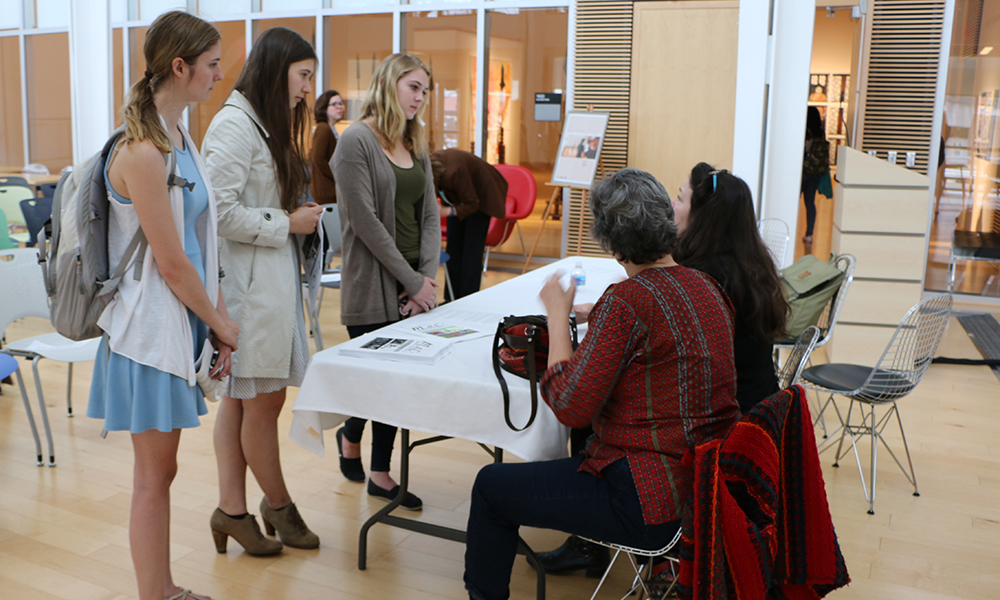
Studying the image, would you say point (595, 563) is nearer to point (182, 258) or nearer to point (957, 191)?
point (182, 258)

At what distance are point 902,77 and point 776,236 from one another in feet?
10.9

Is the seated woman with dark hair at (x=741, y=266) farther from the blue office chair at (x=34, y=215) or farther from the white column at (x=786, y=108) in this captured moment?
the blue office chair at (x=34, y=215)

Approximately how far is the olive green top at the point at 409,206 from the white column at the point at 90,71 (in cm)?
521

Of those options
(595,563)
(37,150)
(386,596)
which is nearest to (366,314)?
(386,596)

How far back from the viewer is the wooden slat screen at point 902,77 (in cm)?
740

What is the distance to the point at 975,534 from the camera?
3.12 metres

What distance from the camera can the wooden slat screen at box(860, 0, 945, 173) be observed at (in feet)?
24.3

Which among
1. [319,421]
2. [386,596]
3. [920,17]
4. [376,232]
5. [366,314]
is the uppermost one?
[920,17]

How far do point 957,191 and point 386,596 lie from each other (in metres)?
7.38

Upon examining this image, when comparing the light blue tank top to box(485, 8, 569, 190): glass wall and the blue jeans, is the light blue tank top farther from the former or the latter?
box(485, 8, 569, 190): glass wall

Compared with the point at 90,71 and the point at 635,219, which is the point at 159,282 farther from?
the point at 90,71

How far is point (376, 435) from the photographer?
126 inches

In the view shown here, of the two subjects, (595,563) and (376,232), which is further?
(376,232)

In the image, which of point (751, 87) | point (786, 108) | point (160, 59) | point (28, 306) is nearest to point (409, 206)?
point (160, 59)
